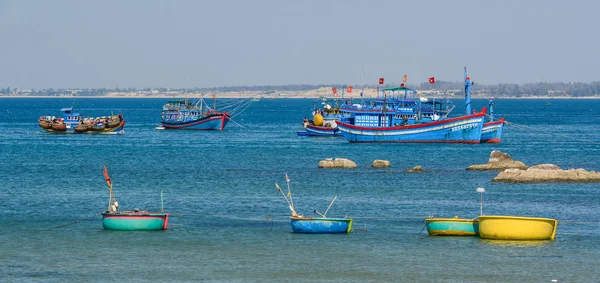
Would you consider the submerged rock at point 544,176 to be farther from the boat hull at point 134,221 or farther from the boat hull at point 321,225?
the boat hull at point 134,221

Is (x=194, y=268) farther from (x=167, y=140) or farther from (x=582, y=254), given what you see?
(x=167, y=140)

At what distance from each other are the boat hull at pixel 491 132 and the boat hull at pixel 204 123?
5038cm

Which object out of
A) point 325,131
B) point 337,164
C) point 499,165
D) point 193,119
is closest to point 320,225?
point 337,164

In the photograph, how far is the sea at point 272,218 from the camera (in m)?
37.7

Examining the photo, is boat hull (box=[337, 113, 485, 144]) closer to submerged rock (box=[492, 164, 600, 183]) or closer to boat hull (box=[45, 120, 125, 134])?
boat hull (box=[45, 120, 125, 134])

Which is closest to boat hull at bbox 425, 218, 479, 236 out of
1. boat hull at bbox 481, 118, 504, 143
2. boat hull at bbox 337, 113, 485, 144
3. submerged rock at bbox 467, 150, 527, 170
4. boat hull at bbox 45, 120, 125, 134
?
submerged rock at bbox 467, 150, 527, 170

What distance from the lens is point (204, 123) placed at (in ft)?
509

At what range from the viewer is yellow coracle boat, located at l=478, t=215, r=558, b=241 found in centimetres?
4281

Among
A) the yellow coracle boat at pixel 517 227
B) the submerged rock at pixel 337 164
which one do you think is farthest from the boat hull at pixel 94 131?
the yellow coracle boat at pixel 517 227

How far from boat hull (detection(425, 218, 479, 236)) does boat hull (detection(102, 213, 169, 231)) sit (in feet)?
40.8

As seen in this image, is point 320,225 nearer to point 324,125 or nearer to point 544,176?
point 544,176

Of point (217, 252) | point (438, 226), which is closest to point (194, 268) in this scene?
point (217, 252)

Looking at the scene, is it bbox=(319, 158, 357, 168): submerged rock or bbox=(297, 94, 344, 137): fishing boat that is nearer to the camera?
bbox=(319, 158, 357, 168): submerged rock

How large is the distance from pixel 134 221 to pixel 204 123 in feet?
362
